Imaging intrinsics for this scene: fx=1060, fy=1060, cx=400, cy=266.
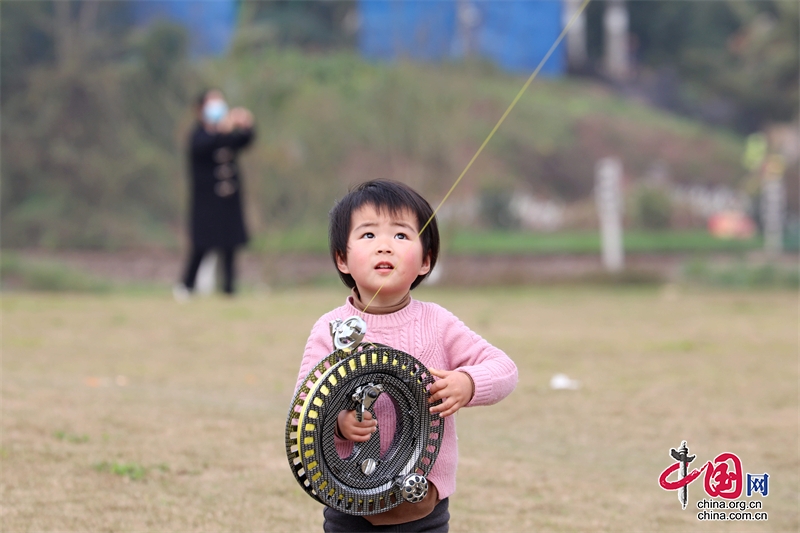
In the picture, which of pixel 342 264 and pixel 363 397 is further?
pixel 342 264

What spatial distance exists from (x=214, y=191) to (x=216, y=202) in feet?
0.37

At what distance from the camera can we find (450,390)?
2604 millimetres

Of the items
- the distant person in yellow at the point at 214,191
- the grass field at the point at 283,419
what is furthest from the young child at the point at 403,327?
the distant person in yellow at the point at 214,191

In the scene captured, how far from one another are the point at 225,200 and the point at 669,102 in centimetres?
1273

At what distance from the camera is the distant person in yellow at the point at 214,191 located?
10523 mm

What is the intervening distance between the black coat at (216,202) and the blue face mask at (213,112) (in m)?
0.15

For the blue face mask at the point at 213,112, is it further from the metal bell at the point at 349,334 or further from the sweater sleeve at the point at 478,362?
the metal bell at the point at 349,334

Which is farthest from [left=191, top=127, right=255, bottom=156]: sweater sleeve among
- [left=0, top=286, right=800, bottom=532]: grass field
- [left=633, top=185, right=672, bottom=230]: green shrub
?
[left=633, top=185, right=672, bottom=230]: green shrub

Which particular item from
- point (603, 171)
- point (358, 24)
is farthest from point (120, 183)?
point (603, 171)

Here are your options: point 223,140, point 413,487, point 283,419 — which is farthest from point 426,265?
point 223,140

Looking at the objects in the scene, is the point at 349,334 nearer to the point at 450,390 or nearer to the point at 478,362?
the point at 450,390

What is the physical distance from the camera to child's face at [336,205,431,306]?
2.70m

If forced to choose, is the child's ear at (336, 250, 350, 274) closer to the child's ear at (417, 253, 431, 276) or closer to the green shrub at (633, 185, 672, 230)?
the child's ear at (417, 253, 431, 276)

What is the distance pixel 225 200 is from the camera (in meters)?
10.7
